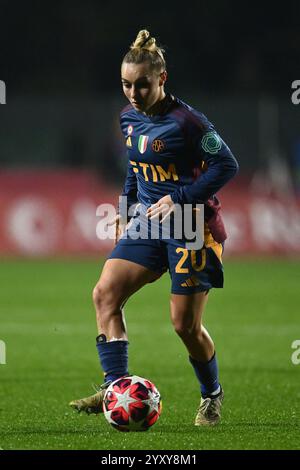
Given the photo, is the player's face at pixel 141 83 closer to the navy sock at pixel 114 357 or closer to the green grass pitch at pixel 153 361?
the navy sock at pixel 114 357

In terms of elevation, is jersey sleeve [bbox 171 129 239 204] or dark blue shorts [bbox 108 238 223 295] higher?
jersey sleeve [bbox 171 129 239 204]

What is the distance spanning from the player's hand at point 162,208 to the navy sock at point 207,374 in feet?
2.99

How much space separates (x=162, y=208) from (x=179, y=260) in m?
0.33

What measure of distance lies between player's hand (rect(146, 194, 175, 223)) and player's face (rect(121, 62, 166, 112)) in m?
0.53

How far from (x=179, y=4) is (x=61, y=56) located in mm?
3092

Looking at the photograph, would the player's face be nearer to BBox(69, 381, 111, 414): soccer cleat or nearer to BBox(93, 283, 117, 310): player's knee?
BBox(93, 283, 117, 310): player's knee

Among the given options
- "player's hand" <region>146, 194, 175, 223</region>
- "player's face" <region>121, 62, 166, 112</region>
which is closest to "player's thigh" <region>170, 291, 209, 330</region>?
"player's hand" <region>146, 194, 175, 223</region>

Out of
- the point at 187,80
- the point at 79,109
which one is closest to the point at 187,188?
the point at 79,109

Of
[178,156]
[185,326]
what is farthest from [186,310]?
[178,156]

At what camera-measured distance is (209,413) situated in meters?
6.23

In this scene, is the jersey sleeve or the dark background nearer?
the jersey sleeve

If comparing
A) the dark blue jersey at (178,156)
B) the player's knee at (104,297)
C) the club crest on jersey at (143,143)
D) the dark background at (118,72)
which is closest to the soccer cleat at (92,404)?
the player's knee at (104,297)

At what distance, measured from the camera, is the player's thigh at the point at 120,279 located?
239 inches

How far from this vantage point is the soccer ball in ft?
19.0
